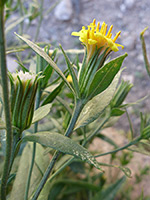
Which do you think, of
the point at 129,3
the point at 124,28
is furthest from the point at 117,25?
the point at 129,3

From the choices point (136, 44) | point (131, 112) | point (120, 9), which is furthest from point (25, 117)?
point (120, 9)

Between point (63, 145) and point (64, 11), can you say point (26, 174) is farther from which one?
point (64, 11)

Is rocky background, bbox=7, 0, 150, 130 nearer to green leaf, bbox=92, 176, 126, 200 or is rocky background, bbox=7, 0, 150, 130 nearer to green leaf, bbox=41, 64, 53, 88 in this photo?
green leaf, bbox=92, 176, 126, 200

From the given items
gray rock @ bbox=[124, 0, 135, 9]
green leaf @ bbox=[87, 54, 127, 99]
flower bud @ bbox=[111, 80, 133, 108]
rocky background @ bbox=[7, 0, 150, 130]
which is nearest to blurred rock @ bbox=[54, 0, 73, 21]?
rocky background @ bbox=[7, 0, 150, 130]

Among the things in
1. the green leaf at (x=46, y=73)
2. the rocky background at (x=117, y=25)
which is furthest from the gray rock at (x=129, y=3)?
the green leaf at (x=46, y=73)

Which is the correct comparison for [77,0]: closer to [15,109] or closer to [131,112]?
[131,112]

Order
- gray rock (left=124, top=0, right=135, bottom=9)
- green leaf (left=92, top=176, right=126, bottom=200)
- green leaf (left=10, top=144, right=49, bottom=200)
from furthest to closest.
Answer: gray rock (left=124, top=0, right=135, bottom=9), green leaf (left=92, top=176, right=126, bottom=200), green leaf (left=10, top=144, right=49, bottom=200)
